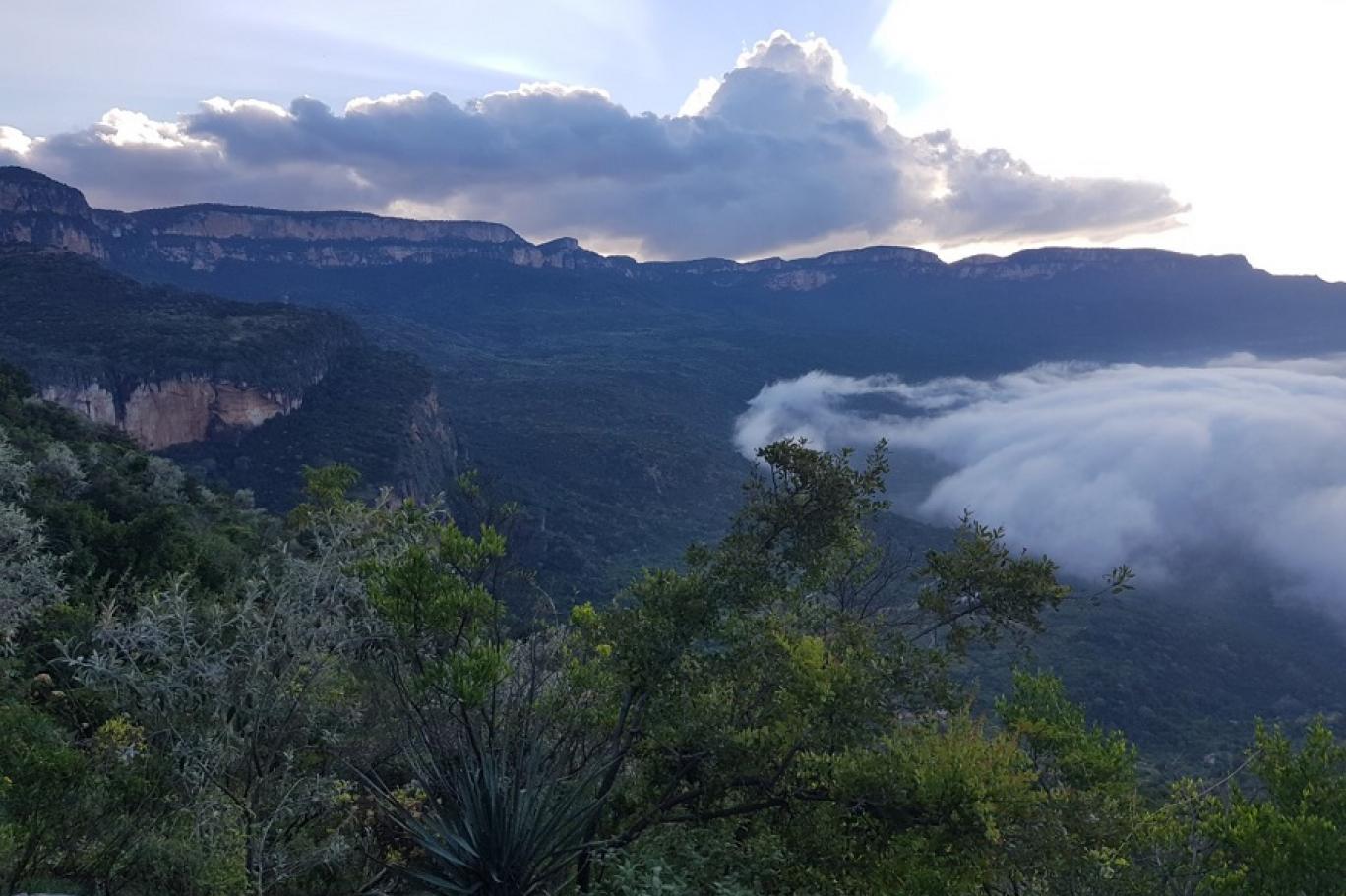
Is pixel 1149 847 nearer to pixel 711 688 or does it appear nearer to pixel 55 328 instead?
pixel 711 688

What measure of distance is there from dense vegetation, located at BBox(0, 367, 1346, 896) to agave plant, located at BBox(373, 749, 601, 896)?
0.03 meters

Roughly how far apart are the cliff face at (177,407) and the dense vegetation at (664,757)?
47.6m

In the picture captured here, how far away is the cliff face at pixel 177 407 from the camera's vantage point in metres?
46.7

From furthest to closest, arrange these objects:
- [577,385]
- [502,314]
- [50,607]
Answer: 1. [502,314]
2. [577,385]
3. [50,607]

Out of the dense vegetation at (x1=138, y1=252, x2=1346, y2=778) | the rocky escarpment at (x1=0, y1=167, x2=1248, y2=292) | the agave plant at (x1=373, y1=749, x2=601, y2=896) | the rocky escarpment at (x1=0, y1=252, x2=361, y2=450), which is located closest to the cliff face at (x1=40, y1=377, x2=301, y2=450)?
the rocky escarpment at (x1=0, y1=252, x2=361, y2=450)

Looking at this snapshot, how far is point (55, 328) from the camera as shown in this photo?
50.9m

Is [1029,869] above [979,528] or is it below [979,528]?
A: below

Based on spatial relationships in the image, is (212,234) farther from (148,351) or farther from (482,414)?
(148,351)

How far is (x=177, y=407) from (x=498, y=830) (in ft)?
194

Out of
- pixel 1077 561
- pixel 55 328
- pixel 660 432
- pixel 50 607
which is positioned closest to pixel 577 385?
pixel 660 432

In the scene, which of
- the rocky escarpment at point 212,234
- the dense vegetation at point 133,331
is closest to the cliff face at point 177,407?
the dense vegetation at point 133,331

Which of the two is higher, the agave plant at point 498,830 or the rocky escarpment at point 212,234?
the rocky escarpment at point 212,234

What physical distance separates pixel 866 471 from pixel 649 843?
342 cm

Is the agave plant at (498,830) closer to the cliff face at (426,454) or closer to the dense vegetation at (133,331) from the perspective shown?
the cliff face at (426,454)
